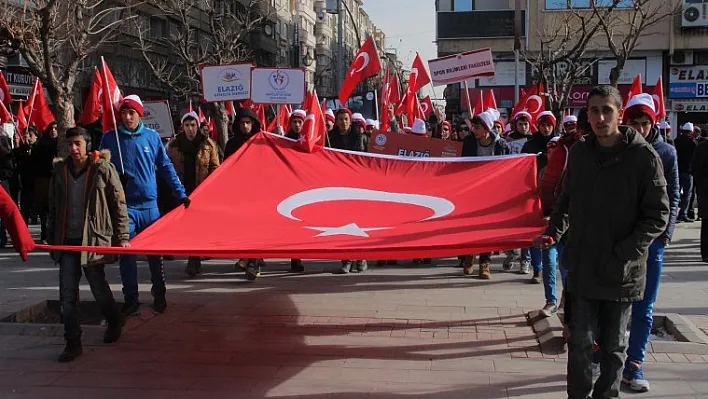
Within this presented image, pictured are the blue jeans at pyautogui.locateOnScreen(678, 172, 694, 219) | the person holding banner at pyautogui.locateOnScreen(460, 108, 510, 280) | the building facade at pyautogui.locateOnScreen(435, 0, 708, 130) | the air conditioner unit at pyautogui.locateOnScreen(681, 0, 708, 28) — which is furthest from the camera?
the building facade at pyautogui.locateOnScreen(435, 0, 708, 130)

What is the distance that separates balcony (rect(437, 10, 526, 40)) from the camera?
128 feet

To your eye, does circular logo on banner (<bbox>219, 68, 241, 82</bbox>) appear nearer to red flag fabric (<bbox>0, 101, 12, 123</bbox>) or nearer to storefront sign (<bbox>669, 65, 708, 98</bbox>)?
red flag fabric (<bbox>0, 101, 12, 123</bbox>)

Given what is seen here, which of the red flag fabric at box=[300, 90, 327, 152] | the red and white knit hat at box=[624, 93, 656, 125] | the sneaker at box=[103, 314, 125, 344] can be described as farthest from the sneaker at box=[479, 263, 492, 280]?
the sneaker at box=[103, 314, 125, 344]

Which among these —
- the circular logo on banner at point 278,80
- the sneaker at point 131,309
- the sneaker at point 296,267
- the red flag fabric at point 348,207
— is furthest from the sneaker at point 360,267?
the circular logo on banner at point 278,80

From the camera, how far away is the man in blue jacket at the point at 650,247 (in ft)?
16.2

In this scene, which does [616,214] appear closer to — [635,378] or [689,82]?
[635,378]

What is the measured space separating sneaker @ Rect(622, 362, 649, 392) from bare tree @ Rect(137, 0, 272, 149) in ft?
48.0

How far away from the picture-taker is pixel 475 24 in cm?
3966

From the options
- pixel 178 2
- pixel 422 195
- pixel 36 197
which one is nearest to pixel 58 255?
pixel 422 195

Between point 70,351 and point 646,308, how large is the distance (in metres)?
4.40

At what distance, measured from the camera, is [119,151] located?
22.7ft

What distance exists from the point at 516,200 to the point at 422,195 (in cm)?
89

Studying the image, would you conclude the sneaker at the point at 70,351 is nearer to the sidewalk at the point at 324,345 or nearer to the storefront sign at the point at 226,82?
the sidewalk at the point at 324,345

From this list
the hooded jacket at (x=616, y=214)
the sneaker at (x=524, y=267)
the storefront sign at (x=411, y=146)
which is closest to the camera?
the hooded jacket at (x=616, y=214)
